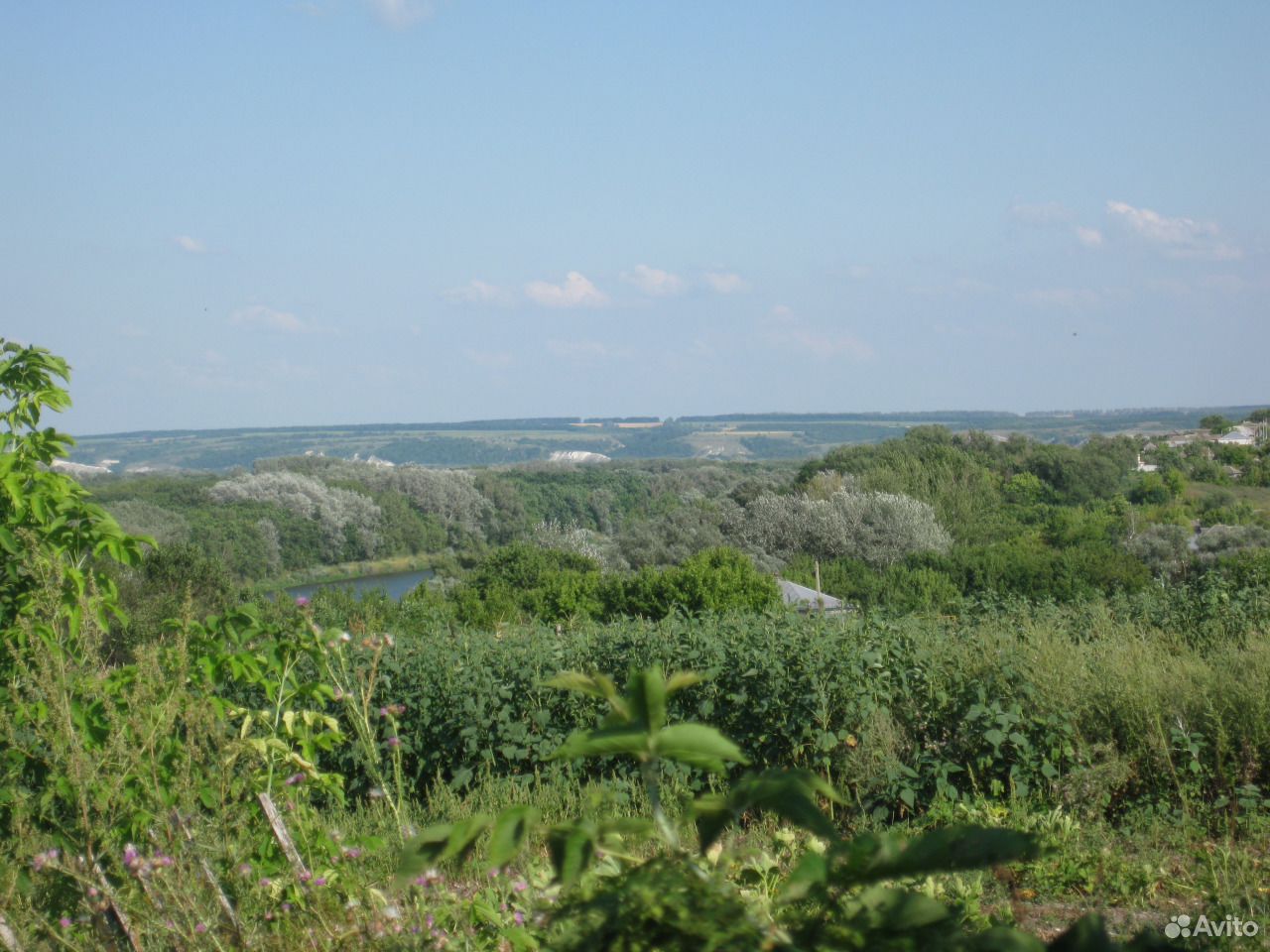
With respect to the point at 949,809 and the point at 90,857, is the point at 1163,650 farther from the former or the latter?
the point at 90,857

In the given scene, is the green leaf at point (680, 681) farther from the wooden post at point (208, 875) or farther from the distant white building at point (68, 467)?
the distant white building at point (68, 467)

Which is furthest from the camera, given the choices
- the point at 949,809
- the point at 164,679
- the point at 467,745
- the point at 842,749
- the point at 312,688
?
the point at 467,745

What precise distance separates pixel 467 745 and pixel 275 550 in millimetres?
44709

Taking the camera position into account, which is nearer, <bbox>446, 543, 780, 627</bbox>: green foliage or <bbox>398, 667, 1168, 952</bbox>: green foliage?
<bbox>398, 667, 1168, 952</bbox>: green foliage

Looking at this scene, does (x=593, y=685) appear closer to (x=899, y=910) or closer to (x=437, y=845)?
(x=437, y=845)

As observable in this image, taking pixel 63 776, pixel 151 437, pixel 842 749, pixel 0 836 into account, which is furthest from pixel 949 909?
pixel 151 437

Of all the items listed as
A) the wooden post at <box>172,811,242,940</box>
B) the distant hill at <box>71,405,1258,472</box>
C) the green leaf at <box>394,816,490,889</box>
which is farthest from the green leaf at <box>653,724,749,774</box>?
the distant hill at <box>71,405,1258,472</box>

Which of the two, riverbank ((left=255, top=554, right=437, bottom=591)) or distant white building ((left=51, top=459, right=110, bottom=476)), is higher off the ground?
distant white building ((left=51, top=459, right=110, bottom=476))

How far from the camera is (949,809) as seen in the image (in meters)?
4.22

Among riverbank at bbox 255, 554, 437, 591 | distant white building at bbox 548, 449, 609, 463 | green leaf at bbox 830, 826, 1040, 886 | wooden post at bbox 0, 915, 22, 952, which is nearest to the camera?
green leaf at bbox 830, 826, 1040, 886

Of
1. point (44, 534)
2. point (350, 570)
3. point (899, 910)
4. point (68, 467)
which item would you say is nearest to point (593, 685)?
point (899, 910)

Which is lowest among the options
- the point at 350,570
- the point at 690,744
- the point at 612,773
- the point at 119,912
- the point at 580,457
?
the point at 350,570

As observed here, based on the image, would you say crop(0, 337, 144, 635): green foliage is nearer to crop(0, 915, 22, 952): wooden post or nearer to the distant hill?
crop(0, 915, 22, 952): wooden post

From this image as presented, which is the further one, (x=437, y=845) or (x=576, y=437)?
(x=576, y=437)
